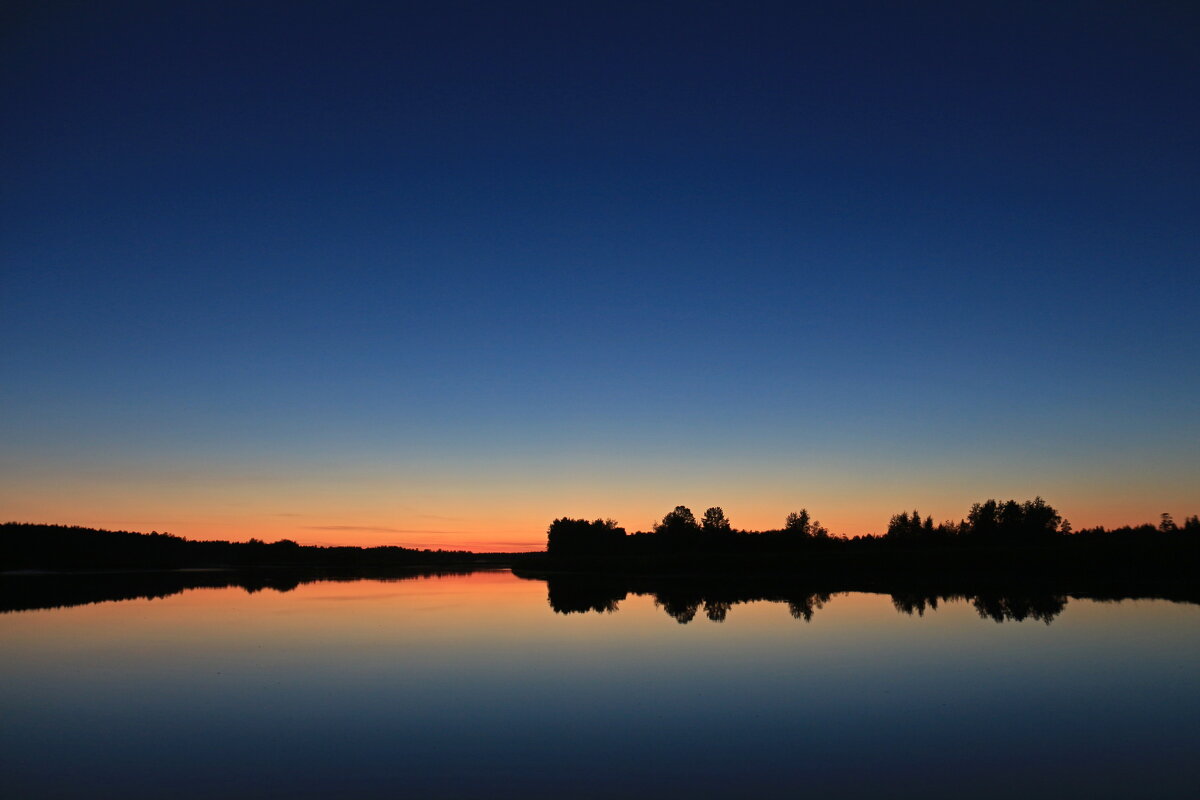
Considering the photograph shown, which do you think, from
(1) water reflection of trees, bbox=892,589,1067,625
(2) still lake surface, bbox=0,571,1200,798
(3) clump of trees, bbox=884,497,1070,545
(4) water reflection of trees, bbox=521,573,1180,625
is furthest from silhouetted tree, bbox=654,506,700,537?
(2) still lake surface, bbox=0,571,1200,798

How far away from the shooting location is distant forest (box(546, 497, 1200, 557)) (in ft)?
392

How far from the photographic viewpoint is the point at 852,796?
11961 mm

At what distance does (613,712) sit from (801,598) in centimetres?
3769

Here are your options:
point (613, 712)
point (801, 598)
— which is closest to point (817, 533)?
point (801, 598)

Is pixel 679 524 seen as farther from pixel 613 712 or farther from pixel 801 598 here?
pixel 613 712

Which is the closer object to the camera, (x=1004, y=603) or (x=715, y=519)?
(x=1004, y=603)

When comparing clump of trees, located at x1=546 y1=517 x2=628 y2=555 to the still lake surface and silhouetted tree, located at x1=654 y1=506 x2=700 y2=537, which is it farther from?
the still lake surface

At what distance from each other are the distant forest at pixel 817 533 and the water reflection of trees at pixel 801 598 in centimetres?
3984

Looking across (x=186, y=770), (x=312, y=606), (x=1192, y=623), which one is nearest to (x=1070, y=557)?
(x=1192, y=623)

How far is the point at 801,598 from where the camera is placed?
173 feet

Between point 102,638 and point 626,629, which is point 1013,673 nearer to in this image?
point 626,629

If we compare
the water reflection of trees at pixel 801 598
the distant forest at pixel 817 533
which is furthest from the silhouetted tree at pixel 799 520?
the water reflection of trees at pixel 801 598

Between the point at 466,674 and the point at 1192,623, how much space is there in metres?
32.3

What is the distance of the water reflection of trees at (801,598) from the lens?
4209cm
